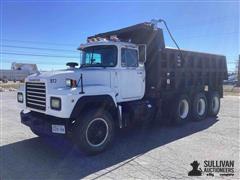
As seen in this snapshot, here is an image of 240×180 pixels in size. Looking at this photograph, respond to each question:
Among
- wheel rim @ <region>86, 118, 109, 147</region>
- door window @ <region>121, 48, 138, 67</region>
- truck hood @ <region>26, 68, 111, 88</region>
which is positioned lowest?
wheel rim @ <region>86, 118, 109, 147</region>

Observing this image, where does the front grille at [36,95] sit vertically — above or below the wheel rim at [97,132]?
above

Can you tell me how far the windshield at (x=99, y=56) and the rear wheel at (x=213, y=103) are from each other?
5702 mm

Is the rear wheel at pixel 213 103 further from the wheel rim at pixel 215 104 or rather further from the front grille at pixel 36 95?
the front grille at pixel 36 95

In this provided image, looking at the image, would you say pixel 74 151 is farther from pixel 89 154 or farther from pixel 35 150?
pixel 35 150

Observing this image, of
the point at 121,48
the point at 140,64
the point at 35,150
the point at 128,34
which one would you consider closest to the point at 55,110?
the point at 35,150

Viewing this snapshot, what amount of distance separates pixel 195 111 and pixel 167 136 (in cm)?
273

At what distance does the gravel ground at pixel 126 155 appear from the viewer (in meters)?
4.51

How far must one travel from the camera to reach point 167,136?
708 cm

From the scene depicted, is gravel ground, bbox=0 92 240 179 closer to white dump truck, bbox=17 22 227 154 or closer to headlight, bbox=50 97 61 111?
white dump truck, bbox=17 22 227 154

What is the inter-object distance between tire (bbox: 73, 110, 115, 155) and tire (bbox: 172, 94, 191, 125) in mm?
3114

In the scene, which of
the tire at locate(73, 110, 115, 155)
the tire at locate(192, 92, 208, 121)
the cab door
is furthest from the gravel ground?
the tire at locate(192, 92, 208, 121)

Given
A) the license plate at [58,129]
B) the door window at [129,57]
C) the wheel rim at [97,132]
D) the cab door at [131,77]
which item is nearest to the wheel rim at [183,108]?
the cab door at [131,77]

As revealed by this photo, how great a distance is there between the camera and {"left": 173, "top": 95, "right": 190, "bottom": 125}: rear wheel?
8297 mm

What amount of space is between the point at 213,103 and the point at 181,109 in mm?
2580
